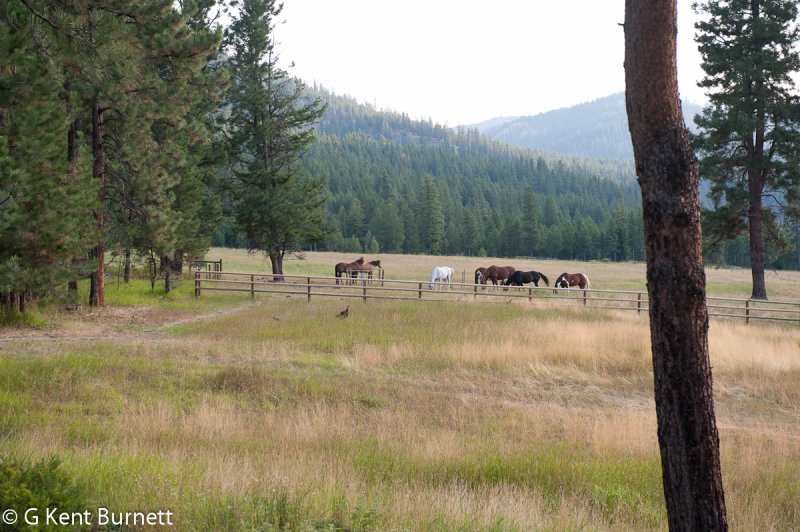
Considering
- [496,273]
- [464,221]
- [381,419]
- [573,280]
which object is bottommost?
[381,419]

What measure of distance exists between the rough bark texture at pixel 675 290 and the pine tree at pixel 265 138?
95.3 ft

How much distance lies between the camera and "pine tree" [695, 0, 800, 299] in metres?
26.0

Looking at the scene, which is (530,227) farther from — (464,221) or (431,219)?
(431,219)

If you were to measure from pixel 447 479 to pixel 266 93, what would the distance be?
2931 cm

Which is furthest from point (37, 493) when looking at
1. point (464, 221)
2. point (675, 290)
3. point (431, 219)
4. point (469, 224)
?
point (464, 221)

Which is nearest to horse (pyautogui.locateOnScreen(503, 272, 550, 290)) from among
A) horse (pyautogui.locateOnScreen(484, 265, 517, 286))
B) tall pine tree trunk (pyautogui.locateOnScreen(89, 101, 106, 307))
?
horse (pyautogui.locateOnScreen(484, 265, 517, 286))

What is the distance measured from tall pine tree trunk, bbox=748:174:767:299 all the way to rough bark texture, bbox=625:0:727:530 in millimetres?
26723

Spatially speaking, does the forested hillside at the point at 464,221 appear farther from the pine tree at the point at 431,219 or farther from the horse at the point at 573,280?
the horse at the point at 573,280

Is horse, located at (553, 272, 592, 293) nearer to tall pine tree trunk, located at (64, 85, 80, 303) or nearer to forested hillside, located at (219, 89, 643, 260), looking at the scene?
tall pine tree trunk, located at (64, 85, 80, 303)

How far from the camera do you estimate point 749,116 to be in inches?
1017

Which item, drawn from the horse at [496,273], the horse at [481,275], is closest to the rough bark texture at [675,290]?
the horse at [496,273]

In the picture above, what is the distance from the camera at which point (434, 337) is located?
54.5 feet

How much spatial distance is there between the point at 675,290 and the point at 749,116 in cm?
2659

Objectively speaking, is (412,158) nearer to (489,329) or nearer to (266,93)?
(266,93)
